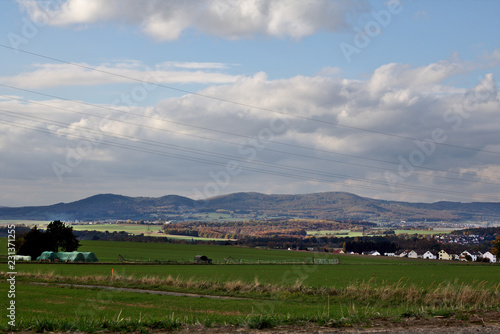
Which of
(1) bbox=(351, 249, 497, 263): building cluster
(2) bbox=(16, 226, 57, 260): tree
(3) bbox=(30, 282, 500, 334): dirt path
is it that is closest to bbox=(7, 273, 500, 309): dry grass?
(3) bbox=(30, 282, 500, 334): dirt path

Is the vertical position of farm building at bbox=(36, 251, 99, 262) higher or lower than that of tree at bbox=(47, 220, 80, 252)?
lower

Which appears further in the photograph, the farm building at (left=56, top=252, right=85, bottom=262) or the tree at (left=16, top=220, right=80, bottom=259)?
the tree at (left=16, top=220, right=80, bottom=259)

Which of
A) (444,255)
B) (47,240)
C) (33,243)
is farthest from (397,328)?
(444,255)

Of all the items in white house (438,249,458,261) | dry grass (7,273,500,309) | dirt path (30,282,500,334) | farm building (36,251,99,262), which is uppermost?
dirt path (30,282,500,334)

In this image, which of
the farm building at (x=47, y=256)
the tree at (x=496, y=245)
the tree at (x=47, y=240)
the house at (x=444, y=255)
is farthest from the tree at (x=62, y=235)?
the house at (x=444, y=255)

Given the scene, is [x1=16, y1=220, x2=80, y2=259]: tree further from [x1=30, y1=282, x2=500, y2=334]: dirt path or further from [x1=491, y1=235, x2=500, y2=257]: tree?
[x1=491, y1=235, x2=500, y2=257]: tree

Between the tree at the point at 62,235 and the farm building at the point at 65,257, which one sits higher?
the tree at the point at 62,235

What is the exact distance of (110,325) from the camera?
1515 cm

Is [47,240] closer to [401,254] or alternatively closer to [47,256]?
[47,256]

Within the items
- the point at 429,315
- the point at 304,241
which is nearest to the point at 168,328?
the point at 429,315

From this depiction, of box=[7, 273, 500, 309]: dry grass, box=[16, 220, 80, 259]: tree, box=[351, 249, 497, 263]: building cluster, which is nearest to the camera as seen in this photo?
box=[7, 273, 500, 309]: dry grass

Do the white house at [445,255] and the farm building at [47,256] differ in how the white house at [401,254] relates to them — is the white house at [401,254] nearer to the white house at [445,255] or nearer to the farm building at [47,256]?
the white house at [445,255]

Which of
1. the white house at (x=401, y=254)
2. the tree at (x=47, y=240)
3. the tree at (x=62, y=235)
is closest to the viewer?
the tree at (x=47, y=240)

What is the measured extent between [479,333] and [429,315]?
8.43 feet
